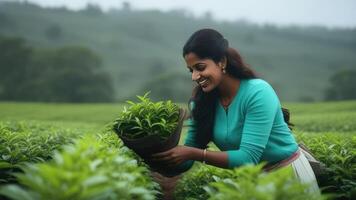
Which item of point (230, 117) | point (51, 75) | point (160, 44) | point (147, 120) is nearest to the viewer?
point (147, 120)

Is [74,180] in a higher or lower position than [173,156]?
higher

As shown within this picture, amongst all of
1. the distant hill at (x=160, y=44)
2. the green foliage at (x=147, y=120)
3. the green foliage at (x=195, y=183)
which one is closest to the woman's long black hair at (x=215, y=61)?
the green foliage at (x=195, y=183)

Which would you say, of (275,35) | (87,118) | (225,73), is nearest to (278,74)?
(275,35)

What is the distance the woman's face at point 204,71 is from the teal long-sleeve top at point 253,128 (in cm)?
21

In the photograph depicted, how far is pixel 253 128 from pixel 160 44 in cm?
10251

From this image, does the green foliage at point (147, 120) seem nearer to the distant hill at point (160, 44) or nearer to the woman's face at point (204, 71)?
the woman's face at point (204, 71)

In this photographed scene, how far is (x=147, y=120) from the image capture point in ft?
9.93

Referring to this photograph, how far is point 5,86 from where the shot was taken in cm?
5122

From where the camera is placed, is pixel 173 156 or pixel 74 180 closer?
pixel 74 180

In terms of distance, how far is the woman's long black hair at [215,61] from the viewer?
133 inches

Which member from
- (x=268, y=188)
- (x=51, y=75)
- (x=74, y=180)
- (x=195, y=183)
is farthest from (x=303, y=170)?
(x=51, y=75)

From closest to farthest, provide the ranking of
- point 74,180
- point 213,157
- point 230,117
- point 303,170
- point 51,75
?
point 74,180
point 213,157
point 303,170
point 230,117
point 51,75

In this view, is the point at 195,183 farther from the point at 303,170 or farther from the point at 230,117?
the point at 303,170

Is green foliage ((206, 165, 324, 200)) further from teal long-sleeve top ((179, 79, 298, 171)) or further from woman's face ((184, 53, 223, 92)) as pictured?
woman's face ((184, 53, 223, 92))
